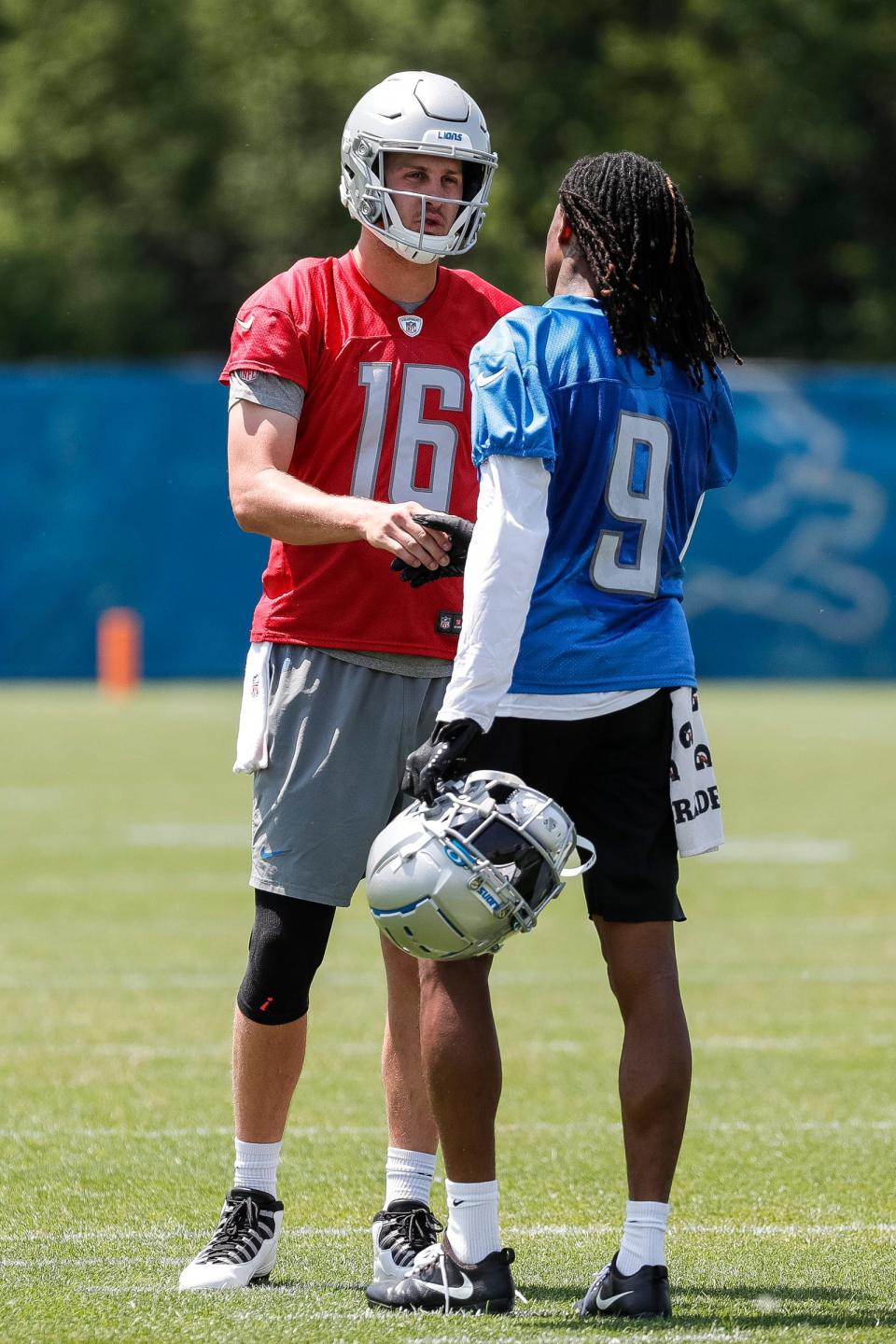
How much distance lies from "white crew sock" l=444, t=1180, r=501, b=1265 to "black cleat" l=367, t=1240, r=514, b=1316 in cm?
2

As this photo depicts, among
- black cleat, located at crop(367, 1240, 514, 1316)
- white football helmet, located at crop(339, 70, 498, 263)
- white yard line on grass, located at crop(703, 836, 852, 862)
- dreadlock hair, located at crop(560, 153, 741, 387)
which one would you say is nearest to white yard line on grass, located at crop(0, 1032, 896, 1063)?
black cleat, located at crop(367, 1240, 514, 1316)

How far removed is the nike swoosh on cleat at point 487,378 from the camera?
346 centimetres

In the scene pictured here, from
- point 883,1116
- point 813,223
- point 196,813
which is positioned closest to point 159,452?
point 196,813

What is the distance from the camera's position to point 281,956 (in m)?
3.98

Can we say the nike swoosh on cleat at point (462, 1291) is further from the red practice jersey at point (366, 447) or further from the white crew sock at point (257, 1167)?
the red practice jersey at point (366, 447)

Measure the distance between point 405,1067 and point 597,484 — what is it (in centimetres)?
127

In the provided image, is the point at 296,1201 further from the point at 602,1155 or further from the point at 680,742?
the point at 680,742

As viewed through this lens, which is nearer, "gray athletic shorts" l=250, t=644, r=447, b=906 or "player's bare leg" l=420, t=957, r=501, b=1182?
"player's bare leg" l=420, t=957, r=501, b=1182

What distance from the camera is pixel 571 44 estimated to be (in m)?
33.2

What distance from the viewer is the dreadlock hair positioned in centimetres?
Answer: 358

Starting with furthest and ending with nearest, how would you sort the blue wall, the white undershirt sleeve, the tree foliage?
the tree foliage → the blue wall → the white undershirt sleeve

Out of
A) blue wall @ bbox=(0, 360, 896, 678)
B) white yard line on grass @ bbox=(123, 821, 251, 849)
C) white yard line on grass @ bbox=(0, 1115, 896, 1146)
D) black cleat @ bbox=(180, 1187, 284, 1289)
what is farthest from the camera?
blue wall @ bbox=(0, 360, 896, 678)

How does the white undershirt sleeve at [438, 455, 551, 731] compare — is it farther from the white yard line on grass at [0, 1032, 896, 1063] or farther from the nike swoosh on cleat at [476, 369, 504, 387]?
the white yard line on grass at [0, 1032, 896, 1063]

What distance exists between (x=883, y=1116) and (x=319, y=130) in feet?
105
